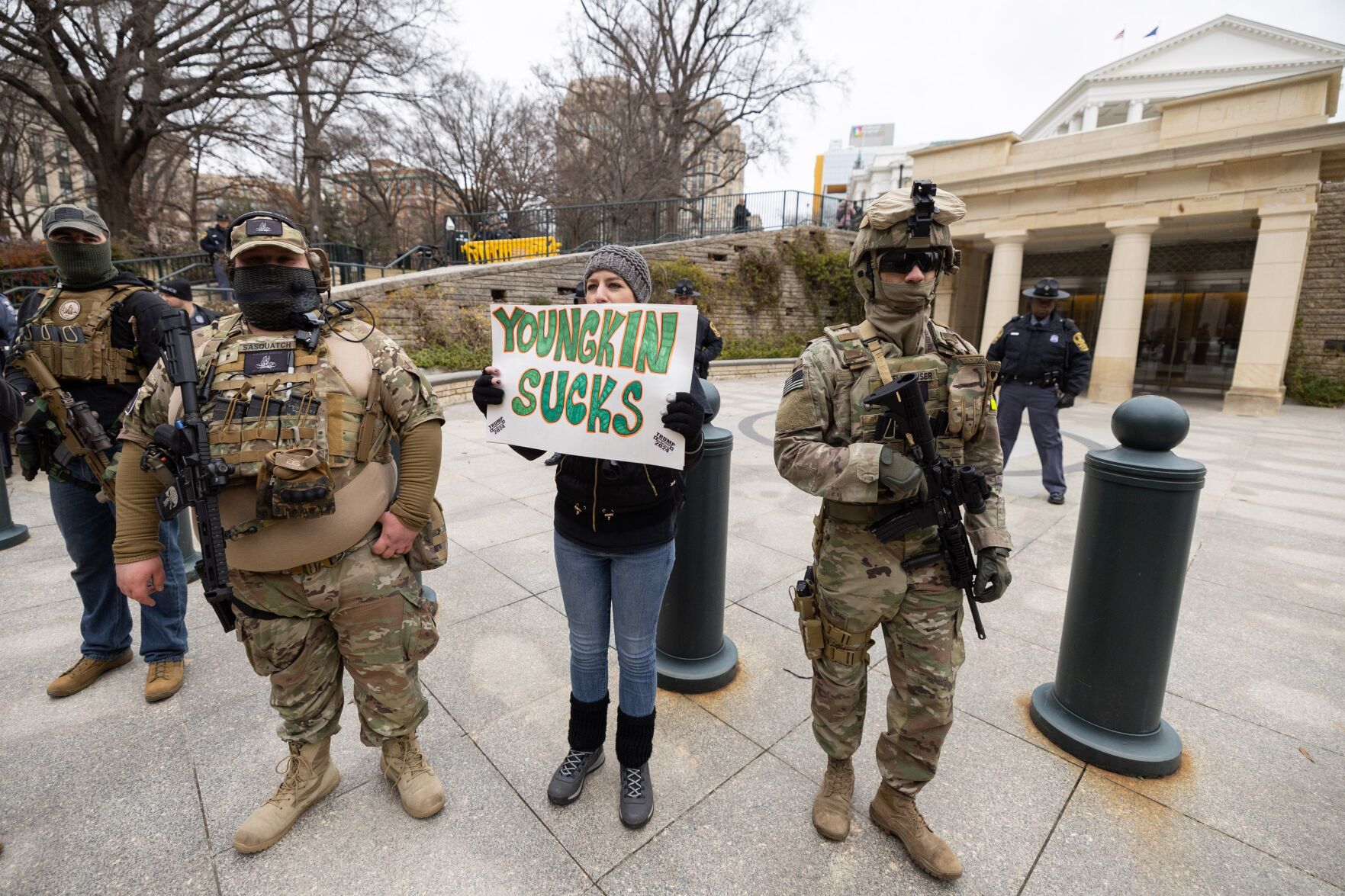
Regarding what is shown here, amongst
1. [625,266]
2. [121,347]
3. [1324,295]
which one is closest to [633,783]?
[625,266]

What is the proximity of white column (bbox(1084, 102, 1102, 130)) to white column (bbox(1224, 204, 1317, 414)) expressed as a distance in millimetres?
37527

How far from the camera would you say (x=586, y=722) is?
2414mm

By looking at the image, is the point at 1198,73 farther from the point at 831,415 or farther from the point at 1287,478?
the point at 831,415

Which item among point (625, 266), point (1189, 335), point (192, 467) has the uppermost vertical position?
point (1189, 335)

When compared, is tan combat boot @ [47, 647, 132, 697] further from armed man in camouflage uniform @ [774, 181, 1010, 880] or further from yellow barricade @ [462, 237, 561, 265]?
yellow barricade @ [462, 237, 561, 265]

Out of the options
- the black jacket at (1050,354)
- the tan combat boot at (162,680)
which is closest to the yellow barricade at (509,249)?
the black jacket at (1050,354)

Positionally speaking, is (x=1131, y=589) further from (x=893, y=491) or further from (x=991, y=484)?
(x=893, y=491)

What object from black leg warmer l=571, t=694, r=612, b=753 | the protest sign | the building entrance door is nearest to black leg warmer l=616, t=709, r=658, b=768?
black leg warmer l=571, t=694, r=612, b=753

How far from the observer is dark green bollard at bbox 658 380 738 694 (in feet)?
9.65

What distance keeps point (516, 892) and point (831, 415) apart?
193 centimetres

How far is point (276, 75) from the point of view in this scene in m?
18.2

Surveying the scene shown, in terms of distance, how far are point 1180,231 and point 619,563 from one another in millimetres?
18860

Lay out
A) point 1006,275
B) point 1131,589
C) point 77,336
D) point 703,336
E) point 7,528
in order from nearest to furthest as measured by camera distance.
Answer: point 1131,589, point 77,336, point 7,528, point 703,336, point 1006,275

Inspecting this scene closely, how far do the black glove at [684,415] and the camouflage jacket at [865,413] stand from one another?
0.98ft
